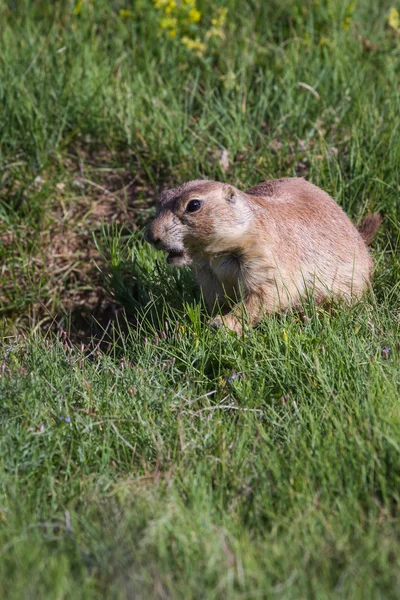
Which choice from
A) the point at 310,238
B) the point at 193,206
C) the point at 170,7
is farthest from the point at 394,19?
the point at 193,206

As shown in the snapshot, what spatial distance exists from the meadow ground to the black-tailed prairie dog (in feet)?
0.61

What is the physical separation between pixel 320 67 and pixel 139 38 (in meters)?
1.45

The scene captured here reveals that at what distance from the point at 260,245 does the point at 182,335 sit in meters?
0.61

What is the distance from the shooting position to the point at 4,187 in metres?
5.61

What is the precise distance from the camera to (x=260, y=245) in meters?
4.22

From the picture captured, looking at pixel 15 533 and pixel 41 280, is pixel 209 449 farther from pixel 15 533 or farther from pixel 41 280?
pixel 41 280

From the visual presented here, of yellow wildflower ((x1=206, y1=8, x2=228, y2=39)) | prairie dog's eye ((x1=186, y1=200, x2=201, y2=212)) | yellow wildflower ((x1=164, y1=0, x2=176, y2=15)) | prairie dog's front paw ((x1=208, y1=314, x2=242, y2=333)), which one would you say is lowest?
prairie dog's front paw ((x1=208, y1=314, x2=242, y2=333))

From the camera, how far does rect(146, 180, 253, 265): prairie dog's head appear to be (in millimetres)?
4004

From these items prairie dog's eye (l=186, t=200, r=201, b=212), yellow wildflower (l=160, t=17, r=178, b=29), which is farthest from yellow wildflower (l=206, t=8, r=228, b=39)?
prairie dog's eye (l=186, t=200, r=201, b=212)

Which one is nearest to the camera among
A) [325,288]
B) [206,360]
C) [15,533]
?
[15,533]

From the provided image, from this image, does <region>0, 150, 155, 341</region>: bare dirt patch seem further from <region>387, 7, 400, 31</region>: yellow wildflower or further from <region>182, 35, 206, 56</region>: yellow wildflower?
Result: <region>387, 7, 400, 31</region>: yellow wildflower

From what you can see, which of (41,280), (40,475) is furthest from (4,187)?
(40,475)

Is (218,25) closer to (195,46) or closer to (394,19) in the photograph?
(195,46)

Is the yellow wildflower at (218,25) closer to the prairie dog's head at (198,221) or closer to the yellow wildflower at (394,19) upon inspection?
the yellow wildflower at (394,19)
